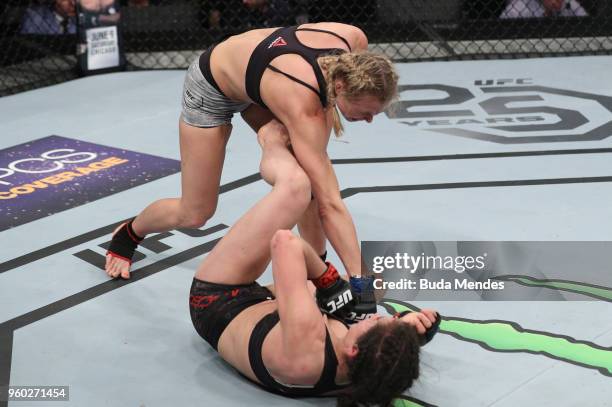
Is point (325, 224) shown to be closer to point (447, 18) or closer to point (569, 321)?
point (569, 321)

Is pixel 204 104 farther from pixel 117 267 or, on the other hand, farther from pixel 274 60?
pixel 117 267

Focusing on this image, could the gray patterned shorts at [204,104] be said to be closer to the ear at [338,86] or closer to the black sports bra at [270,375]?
the ear at [338,86]

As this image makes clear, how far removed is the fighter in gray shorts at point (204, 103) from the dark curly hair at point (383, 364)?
1.03m

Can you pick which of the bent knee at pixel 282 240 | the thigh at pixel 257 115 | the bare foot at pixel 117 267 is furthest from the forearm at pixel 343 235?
the bare foot at pixel 117 267

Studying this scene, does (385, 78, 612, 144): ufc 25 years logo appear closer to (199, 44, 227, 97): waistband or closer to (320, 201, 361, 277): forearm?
(199, 44, 227, 97): waistband

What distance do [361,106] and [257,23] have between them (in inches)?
147

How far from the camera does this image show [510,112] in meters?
4.62

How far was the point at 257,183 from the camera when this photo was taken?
3.79 meters

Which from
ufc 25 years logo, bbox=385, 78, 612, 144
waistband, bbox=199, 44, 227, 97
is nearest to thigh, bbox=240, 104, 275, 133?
waistband, bbox=199, 44, 227, 97

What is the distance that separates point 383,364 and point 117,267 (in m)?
1.34

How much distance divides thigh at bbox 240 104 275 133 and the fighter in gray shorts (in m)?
0.03

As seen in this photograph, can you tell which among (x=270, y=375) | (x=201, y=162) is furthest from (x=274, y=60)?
(x=270, y=375)

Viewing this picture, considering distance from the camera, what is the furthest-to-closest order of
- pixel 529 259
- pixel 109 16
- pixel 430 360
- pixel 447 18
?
1. pixel 447 18
2. pixel 109 16
3. pixel 529 259
4. pixel 430 360

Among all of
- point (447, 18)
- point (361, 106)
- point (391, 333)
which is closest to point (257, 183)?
point (361, 106)
